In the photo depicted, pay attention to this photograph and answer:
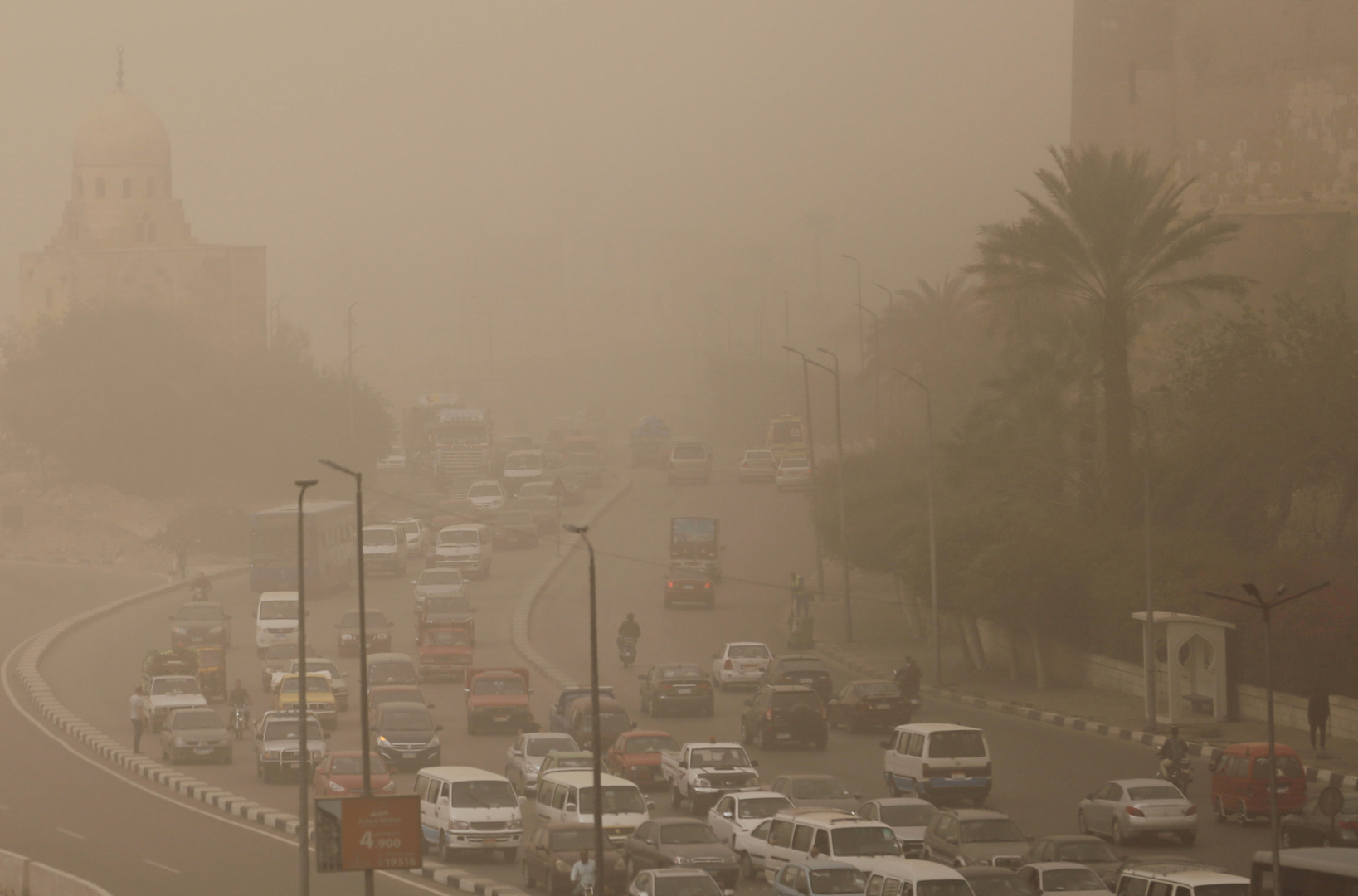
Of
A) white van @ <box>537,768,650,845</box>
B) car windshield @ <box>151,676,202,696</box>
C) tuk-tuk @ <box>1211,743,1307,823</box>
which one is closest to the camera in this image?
white van @ <box>537,768,650,845</box>

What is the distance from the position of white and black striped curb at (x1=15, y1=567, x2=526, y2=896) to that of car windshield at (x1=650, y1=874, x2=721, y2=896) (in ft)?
9.62

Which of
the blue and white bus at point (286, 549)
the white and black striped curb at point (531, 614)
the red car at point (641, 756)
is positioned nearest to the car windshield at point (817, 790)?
the red car at point (641, 756)

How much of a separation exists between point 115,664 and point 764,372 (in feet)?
333

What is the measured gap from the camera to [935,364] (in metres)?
87.1

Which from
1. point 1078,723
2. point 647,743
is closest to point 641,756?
point 647,743

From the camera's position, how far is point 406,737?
1378 inches

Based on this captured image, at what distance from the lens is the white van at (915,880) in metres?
20.5

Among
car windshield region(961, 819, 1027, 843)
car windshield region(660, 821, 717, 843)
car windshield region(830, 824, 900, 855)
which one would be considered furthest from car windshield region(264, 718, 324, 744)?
car windshield region(961, 819, 1027, 843)

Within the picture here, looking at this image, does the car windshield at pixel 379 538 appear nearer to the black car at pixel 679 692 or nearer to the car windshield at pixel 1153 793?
the black car at pixel 679 692

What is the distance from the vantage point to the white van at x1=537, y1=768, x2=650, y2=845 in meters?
27.0

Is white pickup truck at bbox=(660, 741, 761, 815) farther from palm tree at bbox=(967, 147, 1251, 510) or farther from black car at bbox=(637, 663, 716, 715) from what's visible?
Result: palm tree at bbox=(967, 147, 1251, 510)

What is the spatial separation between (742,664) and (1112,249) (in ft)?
46.4

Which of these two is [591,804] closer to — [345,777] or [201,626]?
[345,777]

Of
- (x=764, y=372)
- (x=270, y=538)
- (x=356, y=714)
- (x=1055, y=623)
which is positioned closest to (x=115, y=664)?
(x=270, y=538)
